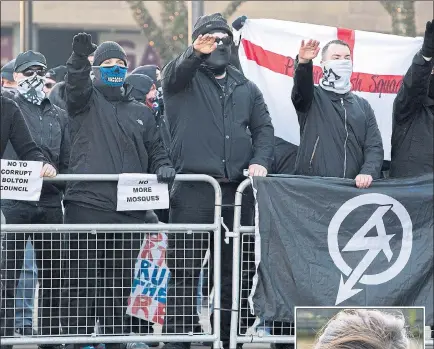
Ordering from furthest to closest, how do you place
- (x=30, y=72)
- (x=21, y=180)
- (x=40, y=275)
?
1. (x=30, y=72)
2. (x=40, y=275)
3. (x=21, y=180)

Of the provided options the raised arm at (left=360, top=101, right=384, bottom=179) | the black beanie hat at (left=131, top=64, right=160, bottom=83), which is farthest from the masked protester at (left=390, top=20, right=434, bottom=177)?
the black beanie hat at (left=131, top=64, right=160, bottom=83)

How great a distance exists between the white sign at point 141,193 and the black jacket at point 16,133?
573 millimetres

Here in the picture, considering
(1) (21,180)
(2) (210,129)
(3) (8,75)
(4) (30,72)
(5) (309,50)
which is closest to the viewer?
(1) (21,180)

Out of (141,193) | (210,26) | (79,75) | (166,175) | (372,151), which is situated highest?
(210,26)

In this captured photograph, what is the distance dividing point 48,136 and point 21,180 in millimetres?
924

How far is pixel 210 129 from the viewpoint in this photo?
7316 millimetres

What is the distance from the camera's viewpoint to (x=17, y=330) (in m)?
7.15

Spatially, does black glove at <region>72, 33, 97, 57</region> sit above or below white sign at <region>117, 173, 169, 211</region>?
above

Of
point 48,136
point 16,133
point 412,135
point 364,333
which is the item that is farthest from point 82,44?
point 364,333

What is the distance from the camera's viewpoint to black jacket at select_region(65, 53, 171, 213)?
279 inches

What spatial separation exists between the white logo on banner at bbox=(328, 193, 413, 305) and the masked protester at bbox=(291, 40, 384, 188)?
27 centimetres

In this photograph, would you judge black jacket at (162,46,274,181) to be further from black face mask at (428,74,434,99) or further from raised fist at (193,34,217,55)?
black face mask at (428,74,434,99)

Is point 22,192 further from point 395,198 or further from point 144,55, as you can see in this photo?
point 144,55

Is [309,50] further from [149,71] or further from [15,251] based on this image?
[149,71]
